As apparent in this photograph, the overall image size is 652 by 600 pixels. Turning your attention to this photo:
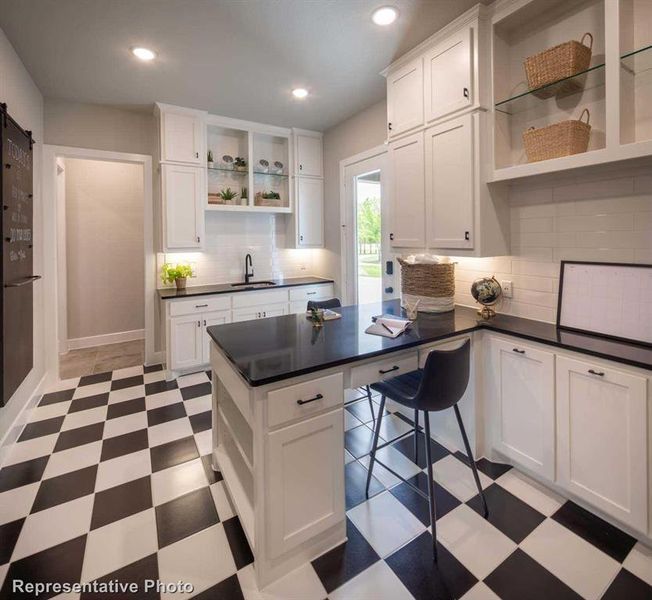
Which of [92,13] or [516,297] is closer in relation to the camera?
[92,13]

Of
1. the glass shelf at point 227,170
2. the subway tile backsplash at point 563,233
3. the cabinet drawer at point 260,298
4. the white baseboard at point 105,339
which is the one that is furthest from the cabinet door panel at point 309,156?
the white baseboard at point 105,339

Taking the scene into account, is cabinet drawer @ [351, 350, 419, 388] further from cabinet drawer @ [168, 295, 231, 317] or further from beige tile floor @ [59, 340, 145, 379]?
beige tile floor @ [59, 340, 145, 379]

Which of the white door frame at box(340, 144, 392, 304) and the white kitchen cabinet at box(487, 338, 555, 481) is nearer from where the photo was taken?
the white kitchen cabinet at box(487, 338, 555, 481)

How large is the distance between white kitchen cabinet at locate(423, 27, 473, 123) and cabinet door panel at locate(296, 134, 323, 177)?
6.87 feet

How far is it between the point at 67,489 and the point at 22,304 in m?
1.39

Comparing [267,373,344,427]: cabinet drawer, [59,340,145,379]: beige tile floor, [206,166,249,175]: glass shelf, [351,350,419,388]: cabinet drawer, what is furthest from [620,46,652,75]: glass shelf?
[59,340,145,379]: beige tile floor

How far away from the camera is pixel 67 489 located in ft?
6.64

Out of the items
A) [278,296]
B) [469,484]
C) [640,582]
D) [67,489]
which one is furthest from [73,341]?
[640,582]

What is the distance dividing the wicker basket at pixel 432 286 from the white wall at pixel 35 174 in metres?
2.81

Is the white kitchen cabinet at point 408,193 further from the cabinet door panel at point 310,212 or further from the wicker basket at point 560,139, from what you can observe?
the cabinet door panel at point 310,212

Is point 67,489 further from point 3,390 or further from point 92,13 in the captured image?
point 92,13

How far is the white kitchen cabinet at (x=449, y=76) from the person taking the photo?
2.22 meters

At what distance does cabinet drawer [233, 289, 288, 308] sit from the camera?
393 cm

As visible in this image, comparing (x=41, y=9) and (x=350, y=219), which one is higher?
(x=41, y=9)
